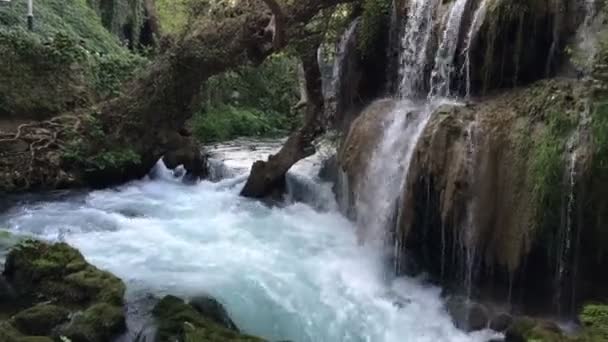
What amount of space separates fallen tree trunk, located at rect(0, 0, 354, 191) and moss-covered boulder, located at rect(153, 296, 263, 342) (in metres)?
6.05

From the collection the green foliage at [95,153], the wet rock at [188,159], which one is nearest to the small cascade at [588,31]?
the wet rock at [188,159]

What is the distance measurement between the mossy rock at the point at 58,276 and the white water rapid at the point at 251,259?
423mm

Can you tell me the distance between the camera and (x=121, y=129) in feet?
42.9

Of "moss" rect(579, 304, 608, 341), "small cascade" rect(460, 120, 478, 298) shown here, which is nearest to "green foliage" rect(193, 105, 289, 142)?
"small cascade" rect(460, 120, 478, 298)

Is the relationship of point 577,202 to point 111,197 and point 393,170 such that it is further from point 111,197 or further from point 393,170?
point 111,197

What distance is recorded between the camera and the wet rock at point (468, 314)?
7270 mm

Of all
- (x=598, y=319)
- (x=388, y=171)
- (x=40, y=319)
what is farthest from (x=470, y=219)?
(x=40, y=319)

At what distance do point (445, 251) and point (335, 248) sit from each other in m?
2.02

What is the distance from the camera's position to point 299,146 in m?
12.3

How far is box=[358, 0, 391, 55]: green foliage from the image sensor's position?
36.4ft

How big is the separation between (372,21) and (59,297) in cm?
655

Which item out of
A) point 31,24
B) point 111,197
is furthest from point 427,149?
point 31,24

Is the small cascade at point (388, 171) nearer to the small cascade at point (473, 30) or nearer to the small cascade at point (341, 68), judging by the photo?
the small cascade at point (473, 30)

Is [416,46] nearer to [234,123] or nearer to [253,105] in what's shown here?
[234,123]
